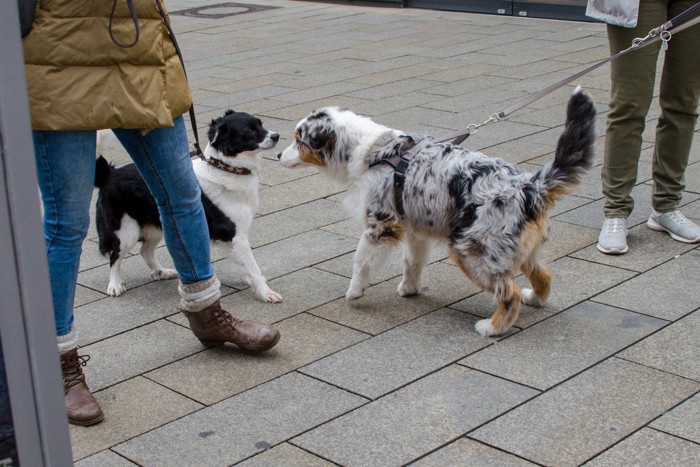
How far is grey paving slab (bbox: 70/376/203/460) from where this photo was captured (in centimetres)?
352

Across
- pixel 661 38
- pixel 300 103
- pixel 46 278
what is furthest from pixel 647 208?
pixel 46 278

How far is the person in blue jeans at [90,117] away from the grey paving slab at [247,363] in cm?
43

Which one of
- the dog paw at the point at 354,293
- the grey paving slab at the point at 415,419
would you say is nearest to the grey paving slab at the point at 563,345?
the grey paving slab at the point at 415,419

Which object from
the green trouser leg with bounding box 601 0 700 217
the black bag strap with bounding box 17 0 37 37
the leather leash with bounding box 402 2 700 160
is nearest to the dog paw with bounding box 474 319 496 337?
the leather leash with bounding box 402 2 700 160

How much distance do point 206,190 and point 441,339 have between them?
148cm

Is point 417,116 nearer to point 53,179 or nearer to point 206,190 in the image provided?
point 206,190

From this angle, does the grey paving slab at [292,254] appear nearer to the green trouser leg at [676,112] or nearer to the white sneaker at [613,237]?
the white sneaker at [613,237]

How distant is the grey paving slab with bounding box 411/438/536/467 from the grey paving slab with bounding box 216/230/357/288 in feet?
6.52

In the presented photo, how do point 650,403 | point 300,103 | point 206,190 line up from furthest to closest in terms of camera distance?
point 300,103
point 206,190
point 650,403

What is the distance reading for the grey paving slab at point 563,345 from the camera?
155 inches

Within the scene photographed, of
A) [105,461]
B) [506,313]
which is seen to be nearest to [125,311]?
[105,461]

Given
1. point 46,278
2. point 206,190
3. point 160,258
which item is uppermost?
point 46,278

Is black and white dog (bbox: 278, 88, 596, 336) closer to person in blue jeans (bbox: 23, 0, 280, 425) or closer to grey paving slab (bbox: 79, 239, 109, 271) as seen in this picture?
person in blue jeans (bbox: 23, 0, 280, 425)

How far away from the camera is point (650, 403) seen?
3615 mm
